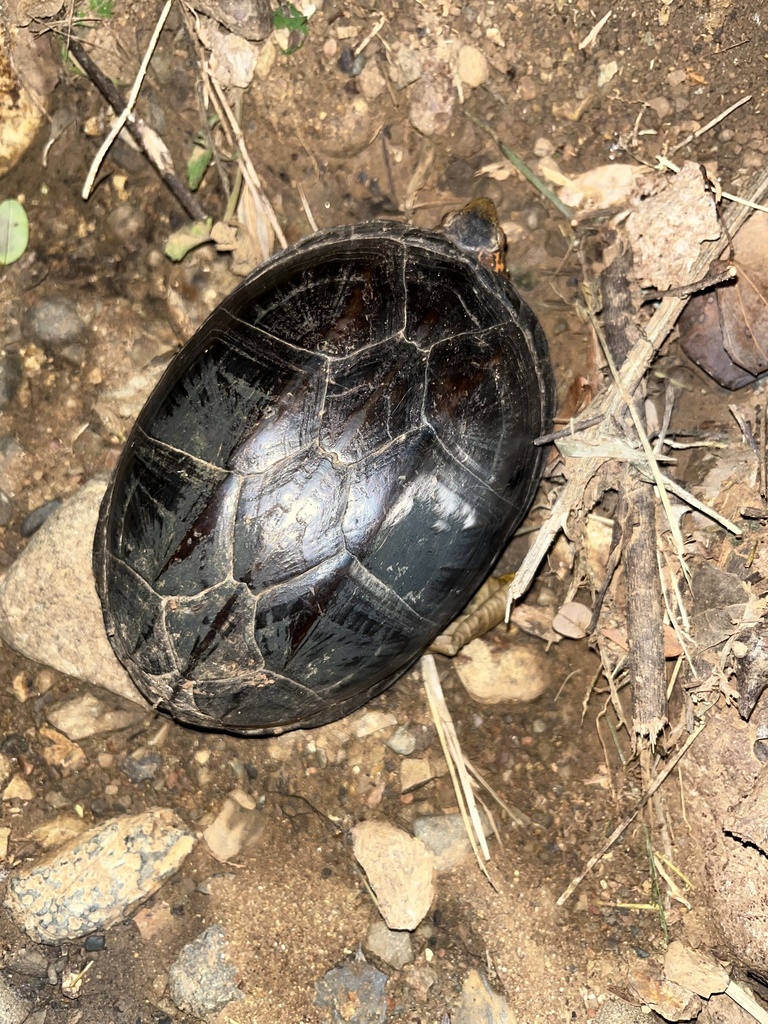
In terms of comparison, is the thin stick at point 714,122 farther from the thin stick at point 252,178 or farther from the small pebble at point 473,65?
the thin stick at point 252,178

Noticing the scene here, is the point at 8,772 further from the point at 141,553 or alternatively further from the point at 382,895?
the point at 382,895

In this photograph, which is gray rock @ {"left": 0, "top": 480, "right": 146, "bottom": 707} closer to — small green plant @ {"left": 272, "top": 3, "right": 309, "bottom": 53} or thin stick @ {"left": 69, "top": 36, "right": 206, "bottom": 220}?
thin stick @ {"left": 69, "top": 36, "right": 206, "bottom": 220}

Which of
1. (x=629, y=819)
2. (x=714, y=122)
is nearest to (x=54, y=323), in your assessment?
(x=714, y=122)

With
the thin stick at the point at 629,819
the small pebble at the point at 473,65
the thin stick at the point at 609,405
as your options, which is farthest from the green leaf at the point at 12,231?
→ the thin stick at the point at 629,819

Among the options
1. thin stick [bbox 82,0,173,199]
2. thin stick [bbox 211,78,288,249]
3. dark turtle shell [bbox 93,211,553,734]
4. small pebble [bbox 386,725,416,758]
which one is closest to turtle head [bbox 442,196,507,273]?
dark turtle shell [bbox 93,211,553,734]

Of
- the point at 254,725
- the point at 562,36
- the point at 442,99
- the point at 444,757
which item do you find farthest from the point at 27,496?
the point at 562,36

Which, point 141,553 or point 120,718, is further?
point 120,718
